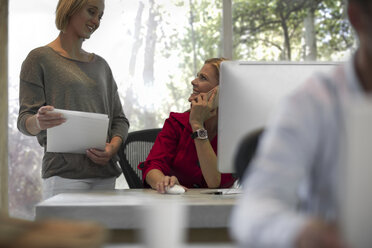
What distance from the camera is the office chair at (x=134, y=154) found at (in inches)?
119

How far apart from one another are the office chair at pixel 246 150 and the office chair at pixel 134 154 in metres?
1.58

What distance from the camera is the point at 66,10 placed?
2762 millimetres

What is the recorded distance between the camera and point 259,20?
16.6ft

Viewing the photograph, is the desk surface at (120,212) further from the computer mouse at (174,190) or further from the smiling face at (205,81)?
the smiling face at (205,81)

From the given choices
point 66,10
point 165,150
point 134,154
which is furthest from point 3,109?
A: point 165,150

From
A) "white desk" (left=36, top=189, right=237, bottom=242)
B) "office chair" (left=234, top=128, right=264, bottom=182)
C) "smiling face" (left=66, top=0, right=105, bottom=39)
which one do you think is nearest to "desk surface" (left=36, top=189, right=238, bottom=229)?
"white desk" (left=36, top=189, right=237, bottom=242)

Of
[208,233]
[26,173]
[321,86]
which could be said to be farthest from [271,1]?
[321,86]

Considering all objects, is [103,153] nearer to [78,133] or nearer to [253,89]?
[78,133]

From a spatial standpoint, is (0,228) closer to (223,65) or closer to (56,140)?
(223,65)

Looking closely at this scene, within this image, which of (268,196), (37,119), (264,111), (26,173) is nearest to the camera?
(268,196)

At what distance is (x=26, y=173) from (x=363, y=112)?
14.6 ft

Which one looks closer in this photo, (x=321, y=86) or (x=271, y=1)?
(x=321, y=86)

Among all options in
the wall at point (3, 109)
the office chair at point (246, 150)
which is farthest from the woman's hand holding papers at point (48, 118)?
the wall at point (3, 109)

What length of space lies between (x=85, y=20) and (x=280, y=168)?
2107mm
